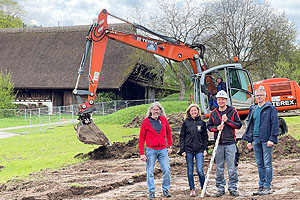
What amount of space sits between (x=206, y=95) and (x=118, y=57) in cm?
2711

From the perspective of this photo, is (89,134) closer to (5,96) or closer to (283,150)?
(283,150)

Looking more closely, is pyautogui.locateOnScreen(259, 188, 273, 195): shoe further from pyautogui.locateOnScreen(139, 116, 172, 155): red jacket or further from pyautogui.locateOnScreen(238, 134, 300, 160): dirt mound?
pyautogui.locateOnScreen(238, 134, 300, 160): dirt mound

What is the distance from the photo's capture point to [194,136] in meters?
7.64

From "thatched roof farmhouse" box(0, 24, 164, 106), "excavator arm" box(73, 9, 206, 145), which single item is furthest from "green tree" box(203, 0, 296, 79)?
"excavator arm" box(73, 9, 206, 145)

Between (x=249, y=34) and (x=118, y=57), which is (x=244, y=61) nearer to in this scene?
(x=249, y=34)

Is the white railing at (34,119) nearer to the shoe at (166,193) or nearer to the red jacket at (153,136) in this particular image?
the red jacket at (153,136)

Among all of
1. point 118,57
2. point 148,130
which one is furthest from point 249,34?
point 148,130

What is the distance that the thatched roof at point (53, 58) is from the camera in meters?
38.9

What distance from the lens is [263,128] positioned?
24.7 feet

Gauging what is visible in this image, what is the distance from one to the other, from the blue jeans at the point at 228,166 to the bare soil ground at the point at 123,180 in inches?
7.8

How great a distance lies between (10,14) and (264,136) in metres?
63.1

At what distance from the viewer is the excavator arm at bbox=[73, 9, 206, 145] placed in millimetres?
12633

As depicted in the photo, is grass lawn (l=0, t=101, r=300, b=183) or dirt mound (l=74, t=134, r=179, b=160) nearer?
grass lawn (l=0, t=101, r=300, b=183)

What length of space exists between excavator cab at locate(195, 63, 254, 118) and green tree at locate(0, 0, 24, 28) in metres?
54.0
